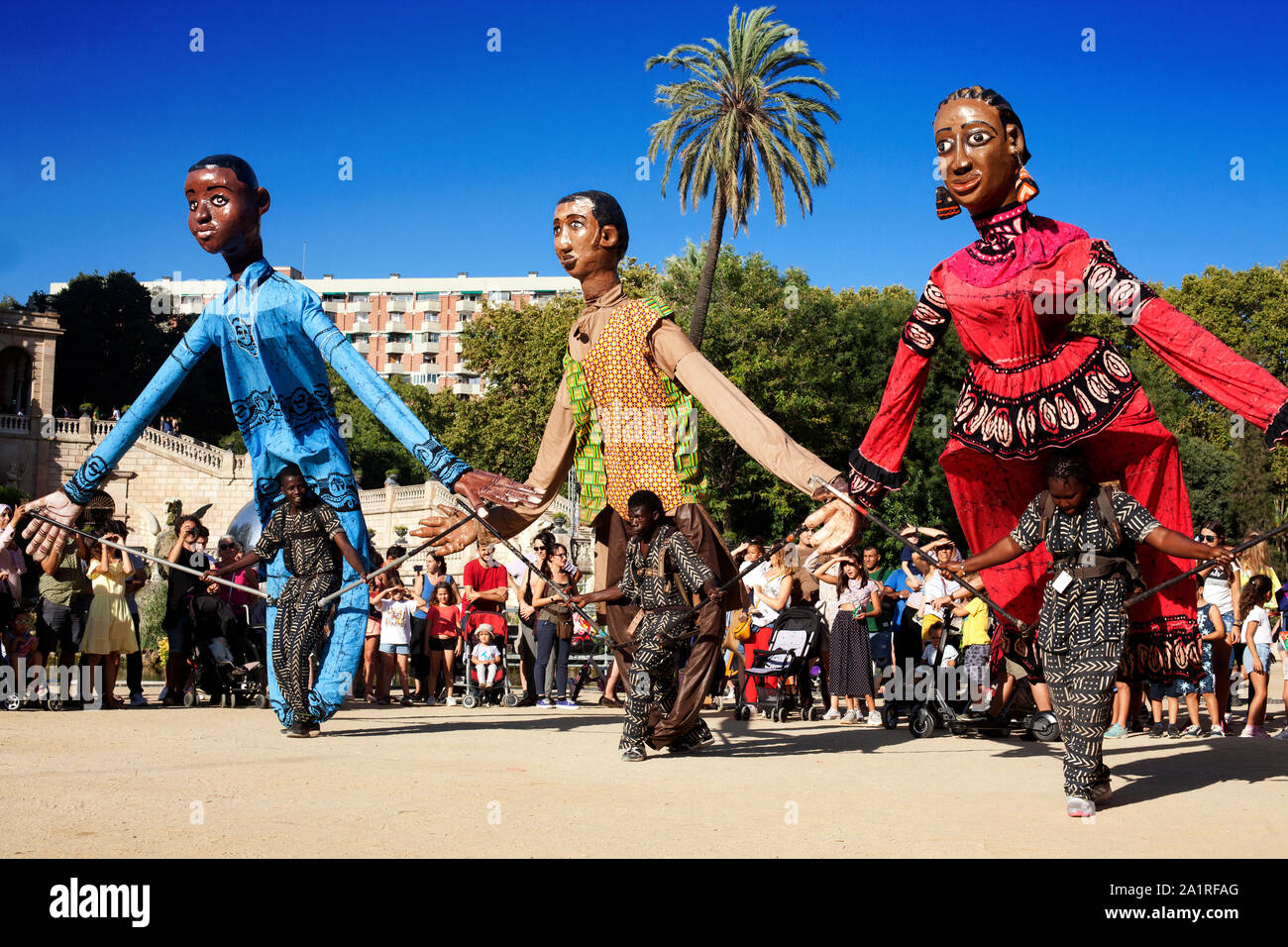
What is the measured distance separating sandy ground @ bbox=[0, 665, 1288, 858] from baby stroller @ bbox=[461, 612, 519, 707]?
3921 mm

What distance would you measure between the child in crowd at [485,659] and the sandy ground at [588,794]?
390 centimetres

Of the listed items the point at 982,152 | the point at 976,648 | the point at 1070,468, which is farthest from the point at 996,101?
the point at 976,648

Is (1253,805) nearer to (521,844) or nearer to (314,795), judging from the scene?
(521,844)

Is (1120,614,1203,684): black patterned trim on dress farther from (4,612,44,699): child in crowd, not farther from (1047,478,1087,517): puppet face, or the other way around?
(4,612,44,699): child in crowd

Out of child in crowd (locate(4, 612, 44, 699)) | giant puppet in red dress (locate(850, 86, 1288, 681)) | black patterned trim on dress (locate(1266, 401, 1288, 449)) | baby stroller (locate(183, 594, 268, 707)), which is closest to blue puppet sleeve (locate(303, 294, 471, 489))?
giant puppet in red dress (locate(850, 86, 1288, 681))

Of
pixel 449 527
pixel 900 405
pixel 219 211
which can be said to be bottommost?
pixel 449 527

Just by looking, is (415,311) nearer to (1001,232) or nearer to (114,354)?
(114,354)

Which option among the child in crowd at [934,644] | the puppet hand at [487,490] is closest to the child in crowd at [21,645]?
the puppet hand at [487,490]

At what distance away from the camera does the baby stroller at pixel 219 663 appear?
40.6ft

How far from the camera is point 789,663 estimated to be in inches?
460

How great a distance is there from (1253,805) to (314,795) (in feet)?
14.3

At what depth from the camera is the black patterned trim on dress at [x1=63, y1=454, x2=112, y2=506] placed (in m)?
8.59

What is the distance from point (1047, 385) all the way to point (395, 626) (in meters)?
9.27

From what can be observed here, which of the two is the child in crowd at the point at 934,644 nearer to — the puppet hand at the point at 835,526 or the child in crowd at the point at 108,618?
the puppet hand at the point at 835,526
